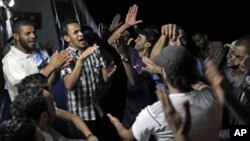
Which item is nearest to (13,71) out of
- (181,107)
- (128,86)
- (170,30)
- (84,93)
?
(84,93)

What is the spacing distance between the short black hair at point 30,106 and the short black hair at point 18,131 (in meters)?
0.40

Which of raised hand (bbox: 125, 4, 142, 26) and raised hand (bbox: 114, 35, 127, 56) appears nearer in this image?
raised hand (bbox: 114, 35, 127, 56)

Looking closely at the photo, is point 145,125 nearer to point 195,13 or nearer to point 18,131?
point 18,131

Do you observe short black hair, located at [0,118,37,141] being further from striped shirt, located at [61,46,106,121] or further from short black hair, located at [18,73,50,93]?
striped shirt, located at [61,46,106,121]

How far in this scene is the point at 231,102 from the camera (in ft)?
7.38

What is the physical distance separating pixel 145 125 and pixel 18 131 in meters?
0.75

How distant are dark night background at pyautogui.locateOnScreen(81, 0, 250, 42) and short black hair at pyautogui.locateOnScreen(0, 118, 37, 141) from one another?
4.73 meters

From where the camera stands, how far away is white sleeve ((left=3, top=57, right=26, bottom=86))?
3686mm

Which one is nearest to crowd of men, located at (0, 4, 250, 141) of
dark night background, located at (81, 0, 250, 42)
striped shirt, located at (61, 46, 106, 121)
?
striped shirt, located at (61, 46, 106, 121)

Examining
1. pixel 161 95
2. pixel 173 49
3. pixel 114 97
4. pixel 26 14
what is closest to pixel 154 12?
pixel 26 14

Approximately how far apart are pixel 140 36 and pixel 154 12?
254 cm

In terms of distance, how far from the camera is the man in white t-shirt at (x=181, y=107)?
2420mm

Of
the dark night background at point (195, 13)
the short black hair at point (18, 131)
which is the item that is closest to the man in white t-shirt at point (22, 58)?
the short black hair at point (18, 131)

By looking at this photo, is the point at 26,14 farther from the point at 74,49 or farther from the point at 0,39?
the point at 74,49
